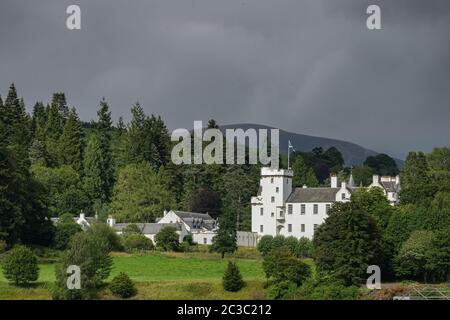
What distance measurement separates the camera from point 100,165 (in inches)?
4023

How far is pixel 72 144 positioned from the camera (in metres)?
107

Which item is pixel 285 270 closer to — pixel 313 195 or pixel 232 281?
pixel 232 281

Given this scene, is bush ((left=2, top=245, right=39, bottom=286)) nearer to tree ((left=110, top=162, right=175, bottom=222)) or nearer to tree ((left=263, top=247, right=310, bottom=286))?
tree ((left=263, top=247, right=310, bottom=286))

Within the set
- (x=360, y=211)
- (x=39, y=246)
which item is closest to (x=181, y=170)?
(x=39, y=246)

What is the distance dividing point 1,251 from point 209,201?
95.8 ft

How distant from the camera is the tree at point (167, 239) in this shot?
281 ft

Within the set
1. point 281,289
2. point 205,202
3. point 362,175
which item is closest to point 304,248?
point 281,289

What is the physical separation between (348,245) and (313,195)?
73.8 feet

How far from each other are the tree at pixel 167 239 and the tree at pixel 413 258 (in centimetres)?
1841

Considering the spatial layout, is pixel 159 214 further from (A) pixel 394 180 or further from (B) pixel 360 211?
(B) pixel 360 211

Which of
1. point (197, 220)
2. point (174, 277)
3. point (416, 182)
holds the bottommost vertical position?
point (174, 277)

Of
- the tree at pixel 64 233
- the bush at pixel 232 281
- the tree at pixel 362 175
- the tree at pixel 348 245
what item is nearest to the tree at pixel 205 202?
the tree at pixel 64 233

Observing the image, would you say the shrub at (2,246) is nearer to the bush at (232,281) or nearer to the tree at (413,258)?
the bush at (232,281)

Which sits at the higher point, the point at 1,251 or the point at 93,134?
the point at 93,134
